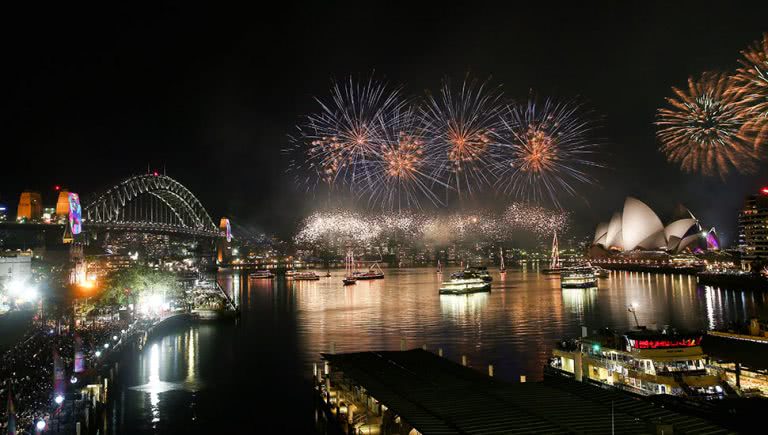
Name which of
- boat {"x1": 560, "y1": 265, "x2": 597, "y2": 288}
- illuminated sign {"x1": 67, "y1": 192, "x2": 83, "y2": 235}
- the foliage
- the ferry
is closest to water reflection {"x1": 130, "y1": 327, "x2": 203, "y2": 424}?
the foliage

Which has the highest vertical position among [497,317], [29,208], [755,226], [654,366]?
[29,208]

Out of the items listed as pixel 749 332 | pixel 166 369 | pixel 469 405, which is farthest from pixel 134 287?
pixel 749 332

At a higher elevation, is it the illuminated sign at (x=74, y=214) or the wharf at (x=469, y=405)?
the illuminated sign at (x=74, y=214)

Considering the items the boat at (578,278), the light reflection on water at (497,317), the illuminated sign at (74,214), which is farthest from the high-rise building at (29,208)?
the boat at (578,278)

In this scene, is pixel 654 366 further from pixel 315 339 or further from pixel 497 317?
pixel 497 317

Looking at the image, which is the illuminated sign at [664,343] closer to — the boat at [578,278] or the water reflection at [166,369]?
the water reflection at [166,369]

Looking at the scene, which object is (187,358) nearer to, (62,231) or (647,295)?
(647,295)
